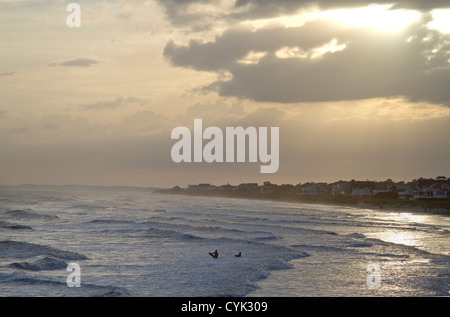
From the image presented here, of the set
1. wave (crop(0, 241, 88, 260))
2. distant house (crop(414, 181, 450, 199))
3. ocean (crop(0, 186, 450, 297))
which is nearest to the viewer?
ocean (crop(0, 186, 450, 297))

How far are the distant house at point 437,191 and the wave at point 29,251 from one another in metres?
130

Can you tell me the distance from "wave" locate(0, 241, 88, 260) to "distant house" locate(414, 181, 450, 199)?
12964 cm

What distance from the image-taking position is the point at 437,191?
151500mm

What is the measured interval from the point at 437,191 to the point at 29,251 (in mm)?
136533

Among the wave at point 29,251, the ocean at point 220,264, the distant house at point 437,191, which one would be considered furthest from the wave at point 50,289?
the distant house at point 437,191

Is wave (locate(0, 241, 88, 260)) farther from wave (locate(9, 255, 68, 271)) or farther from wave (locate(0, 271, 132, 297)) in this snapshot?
wave (locate(0, 271, 132, 297))

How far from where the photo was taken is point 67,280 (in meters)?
30.5

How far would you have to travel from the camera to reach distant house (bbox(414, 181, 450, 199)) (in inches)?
5876

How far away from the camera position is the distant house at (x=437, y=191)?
149m

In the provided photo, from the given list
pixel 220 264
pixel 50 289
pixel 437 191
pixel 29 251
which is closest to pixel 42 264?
pixel 29 251

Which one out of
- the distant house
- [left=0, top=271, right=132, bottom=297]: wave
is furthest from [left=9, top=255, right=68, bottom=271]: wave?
the distant house

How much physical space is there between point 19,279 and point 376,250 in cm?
3214

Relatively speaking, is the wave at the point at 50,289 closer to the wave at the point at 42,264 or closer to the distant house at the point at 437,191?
the wave at the point at 42,264
